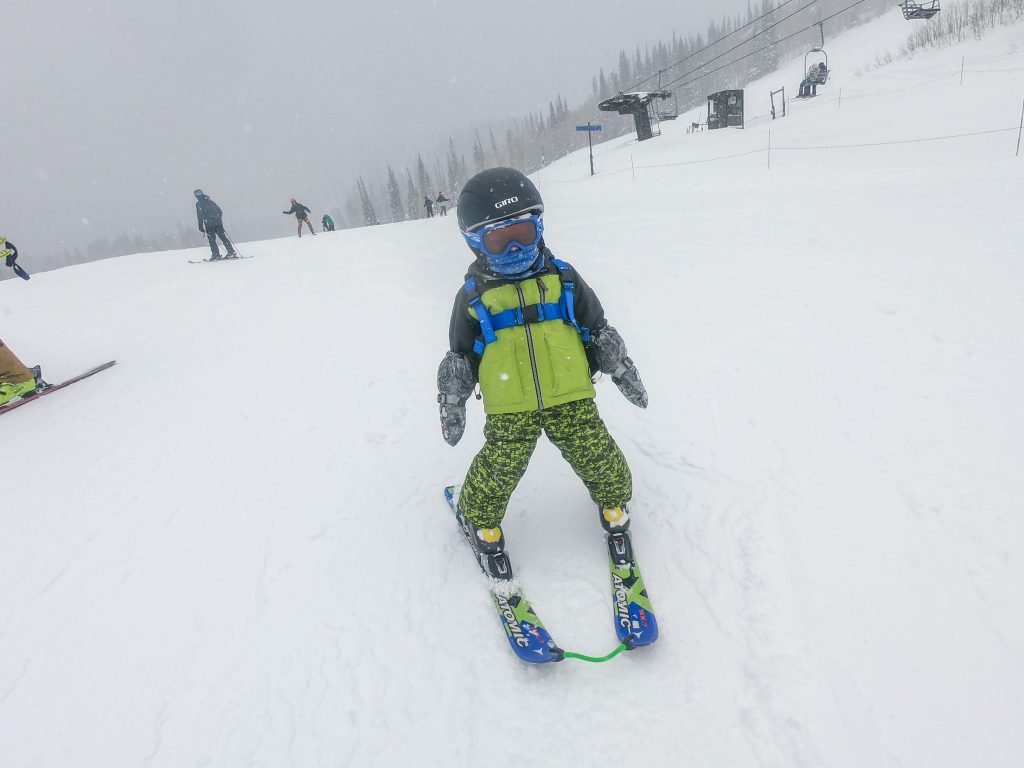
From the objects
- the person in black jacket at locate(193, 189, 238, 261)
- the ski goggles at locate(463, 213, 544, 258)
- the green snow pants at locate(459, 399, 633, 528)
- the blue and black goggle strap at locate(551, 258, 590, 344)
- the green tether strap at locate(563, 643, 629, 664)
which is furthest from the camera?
the person in black jacket at locate(193, 189, 238, 261)

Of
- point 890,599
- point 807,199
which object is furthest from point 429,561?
point 807,199

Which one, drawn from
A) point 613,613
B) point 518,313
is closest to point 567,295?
point 518,313

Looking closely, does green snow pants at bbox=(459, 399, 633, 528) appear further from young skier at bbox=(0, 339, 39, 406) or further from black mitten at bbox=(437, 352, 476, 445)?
young skier at bbox=(0, 339, 39, 406)

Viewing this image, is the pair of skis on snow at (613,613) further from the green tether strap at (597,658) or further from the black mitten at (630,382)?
the black mitten at (630,382)

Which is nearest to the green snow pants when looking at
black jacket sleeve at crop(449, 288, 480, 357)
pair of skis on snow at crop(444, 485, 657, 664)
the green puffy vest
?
the green puffy vest

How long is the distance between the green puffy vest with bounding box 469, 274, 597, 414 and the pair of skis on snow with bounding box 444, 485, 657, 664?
99 cm

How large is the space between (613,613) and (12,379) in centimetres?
716

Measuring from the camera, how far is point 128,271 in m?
13.2

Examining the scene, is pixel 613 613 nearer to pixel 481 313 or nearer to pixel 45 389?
pixel 481 313

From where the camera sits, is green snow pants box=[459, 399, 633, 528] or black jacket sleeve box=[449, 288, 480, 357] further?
green snow pants box=[459, 399, 633, 528]

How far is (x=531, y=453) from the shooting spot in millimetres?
2662

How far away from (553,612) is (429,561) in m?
0.87

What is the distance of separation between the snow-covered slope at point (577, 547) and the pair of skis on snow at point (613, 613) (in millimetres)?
104

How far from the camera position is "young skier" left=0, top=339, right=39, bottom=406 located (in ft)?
17.7
